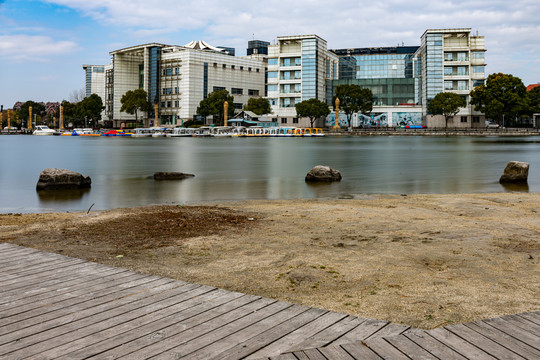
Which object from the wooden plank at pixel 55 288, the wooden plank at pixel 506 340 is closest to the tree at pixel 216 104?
the wooden plank at pixel 55 288

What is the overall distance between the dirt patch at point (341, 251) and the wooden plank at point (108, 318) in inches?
55.8

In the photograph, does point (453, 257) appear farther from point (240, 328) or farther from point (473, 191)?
point (473, 191)

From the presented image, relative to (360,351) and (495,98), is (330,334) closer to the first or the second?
(360,351)

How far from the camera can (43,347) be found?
14.0 ft

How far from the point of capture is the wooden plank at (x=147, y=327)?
13.9 ft

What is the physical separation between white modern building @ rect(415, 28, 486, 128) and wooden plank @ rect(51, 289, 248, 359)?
132351 mm

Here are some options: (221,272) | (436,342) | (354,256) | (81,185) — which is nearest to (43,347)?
(436,342)

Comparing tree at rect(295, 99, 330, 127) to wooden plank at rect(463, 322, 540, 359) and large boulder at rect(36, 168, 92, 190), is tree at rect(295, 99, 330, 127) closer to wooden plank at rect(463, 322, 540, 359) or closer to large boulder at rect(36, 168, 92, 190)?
large boulder at rect(36, 168, 92, 190)

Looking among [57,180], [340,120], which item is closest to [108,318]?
[57,180]

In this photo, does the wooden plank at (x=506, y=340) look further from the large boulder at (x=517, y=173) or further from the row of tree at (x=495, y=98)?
the row of tree at (x=495, y=98)

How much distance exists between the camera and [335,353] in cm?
411

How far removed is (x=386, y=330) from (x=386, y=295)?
7.11 feet

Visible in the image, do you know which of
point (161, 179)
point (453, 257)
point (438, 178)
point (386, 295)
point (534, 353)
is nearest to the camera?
point (534, 353)

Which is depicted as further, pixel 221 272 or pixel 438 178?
pixel 438 178
